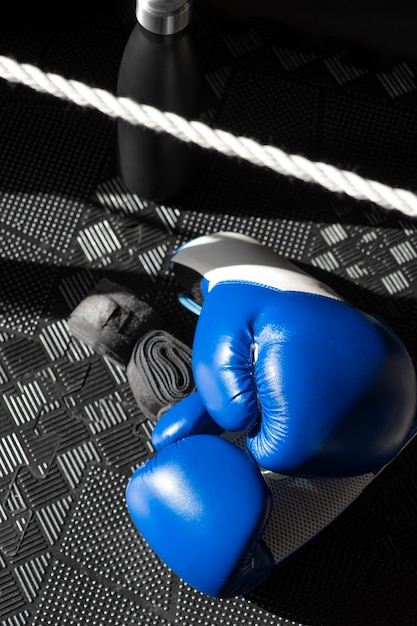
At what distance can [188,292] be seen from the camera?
4.88 feet

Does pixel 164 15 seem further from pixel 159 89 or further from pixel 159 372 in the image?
pixel 159 372

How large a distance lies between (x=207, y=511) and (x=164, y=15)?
774 mm

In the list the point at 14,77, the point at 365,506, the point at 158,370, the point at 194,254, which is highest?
the point at 14,77

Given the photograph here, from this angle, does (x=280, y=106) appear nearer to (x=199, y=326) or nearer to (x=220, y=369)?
(x=199, y=326)

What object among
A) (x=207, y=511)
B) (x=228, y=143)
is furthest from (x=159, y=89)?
(x=207, y=511)

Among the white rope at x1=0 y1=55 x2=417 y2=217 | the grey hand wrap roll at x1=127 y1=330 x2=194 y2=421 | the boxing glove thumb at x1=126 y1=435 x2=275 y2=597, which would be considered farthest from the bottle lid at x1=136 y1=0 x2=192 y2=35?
the boxing glove thumb at x1=126 y1=435 x2=275 y2=597

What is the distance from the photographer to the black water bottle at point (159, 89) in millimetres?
1209

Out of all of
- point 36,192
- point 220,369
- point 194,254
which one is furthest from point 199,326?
point 36,192

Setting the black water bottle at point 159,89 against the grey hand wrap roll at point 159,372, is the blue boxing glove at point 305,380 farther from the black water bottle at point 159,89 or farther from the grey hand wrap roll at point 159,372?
the black water bottle at point 159,89

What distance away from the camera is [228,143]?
3.29 ft

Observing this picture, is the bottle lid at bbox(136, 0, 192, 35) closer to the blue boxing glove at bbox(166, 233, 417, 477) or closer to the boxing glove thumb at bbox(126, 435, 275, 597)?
the blue boxing glove at bbox(166, 233, 417, 477)

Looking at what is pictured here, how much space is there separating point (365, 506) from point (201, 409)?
40 centimetres

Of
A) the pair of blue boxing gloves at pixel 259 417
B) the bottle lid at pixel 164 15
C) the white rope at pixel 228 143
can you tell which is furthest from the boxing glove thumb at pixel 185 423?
the bottle lid at pixel 164 15

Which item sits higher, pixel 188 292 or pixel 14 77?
pixel 14 77
